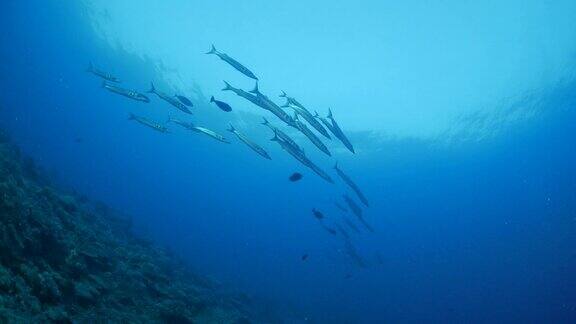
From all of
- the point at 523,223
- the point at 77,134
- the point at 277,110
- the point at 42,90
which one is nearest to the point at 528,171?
the point at 523,223

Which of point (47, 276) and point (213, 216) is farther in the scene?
point (213, 216)

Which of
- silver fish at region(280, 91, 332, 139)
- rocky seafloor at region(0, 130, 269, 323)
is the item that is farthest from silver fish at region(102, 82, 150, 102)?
silver fish at region(280, 91, 332, 139)

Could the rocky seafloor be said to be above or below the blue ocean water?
below

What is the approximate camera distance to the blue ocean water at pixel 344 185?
35.9m

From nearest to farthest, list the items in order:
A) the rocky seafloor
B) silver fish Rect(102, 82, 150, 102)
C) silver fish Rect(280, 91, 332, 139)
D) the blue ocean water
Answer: the rocky seafloor < silver fish Rect(280, 91, 332, 139) < silver fish Rect(102, 82, 150, 102) < the blue ocean water

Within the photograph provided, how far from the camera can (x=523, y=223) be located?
52.5m

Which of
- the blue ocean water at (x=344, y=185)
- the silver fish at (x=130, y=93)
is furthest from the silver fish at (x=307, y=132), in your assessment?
the blue ocean water at (x=344, y=185)

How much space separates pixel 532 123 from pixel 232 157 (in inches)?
1684

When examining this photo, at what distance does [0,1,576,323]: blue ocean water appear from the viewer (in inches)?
1415

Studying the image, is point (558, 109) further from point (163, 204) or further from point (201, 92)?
point (163, 204)

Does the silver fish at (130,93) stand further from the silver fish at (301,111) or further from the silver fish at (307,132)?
the silver fish at (307,132)

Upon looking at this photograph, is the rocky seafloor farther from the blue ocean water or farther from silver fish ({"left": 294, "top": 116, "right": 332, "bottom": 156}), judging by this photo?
the blue ocean water

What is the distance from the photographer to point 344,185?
53125 millimetres

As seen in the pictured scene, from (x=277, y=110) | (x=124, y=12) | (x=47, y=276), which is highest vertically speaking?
(x=124, y=12)
